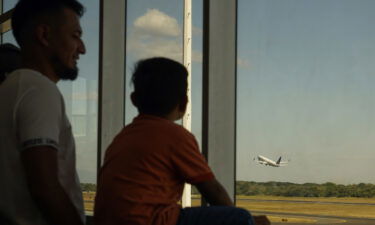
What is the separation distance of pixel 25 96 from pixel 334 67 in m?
2.82

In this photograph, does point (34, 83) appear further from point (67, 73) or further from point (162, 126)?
point (162, 126)

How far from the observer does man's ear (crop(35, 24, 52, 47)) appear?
41.4 inches

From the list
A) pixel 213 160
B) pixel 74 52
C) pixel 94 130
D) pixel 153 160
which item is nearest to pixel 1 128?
pixel 74 52

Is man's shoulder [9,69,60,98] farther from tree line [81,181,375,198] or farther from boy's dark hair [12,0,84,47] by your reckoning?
tree line [81,181,375,198]

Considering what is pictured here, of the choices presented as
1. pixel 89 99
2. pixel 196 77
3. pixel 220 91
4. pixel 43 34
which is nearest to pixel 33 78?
pixel 43 34

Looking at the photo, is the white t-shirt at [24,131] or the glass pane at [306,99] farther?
the glass pane at [306,99]

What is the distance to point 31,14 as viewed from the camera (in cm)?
107

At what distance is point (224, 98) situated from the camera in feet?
10.0

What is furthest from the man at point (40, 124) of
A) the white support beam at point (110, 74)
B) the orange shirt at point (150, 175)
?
the white support beam at point (110, 74)

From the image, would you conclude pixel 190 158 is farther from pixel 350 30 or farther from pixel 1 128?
pixel 350 30

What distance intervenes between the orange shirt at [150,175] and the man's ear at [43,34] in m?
0.33

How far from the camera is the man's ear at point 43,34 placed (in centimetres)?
105

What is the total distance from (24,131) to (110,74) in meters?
3.06

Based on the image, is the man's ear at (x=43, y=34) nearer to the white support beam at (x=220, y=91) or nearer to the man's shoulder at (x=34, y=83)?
the man's shoulder at (x=34, y=83)
